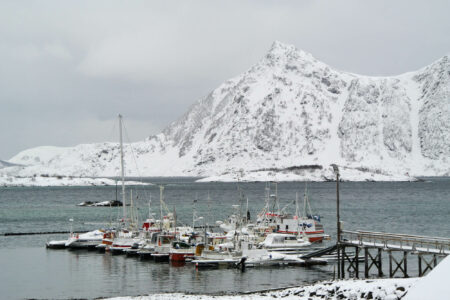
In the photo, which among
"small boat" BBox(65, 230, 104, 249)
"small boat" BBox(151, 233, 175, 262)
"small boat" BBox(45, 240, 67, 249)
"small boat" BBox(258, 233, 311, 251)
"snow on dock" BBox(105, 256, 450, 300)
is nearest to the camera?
"snow on dock" BBox(105, 256, 450, 300)

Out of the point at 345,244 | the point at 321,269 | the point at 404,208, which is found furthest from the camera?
the point at 404,208

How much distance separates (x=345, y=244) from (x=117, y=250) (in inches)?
1095

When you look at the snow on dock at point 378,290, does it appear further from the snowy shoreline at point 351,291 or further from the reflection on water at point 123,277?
the reflection on water at point 123,277

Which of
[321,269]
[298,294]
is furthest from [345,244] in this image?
[298,294]

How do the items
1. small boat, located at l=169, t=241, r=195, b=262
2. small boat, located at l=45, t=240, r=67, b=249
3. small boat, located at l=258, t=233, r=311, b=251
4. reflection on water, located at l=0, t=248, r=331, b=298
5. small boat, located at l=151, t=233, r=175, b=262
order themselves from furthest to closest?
small boat, located at l=45, t=240, r=67, b=249, small boat, located at l=258, t=233, r=311, b=251, small boat, located at l=151, t=233, r=175, b=262, small boat, located at l=169, t=241, r=195, b=262, reflection on water, located at l=0, t=248, r=331, b=298

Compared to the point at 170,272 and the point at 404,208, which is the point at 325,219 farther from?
the point at 170,272

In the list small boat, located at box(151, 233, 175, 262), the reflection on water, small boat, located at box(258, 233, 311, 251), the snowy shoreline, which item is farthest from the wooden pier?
small boat, located at box(151, 233, 175, 262)

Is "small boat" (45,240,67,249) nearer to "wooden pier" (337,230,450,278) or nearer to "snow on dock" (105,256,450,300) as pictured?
"wooden pier" (337,230,450,278)

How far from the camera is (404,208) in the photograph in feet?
403

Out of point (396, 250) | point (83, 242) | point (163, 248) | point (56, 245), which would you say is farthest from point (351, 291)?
point (56, 245)

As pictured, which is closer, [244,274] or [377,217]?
[244,274]

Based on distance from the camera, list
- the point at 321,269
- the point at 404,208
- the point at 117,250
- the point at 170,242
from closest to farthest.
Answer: the point at 321,269, the point at 170,242, the point at 117,250, the point at 404,208

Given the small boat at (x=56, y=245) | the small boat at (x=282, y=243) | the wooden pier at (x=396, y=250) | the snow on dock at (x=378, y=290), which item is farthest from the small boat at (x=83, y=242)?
the snow on dock at (x=378, y=290)

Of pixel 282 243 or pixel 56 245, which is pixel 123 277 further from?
pixel 56 245
